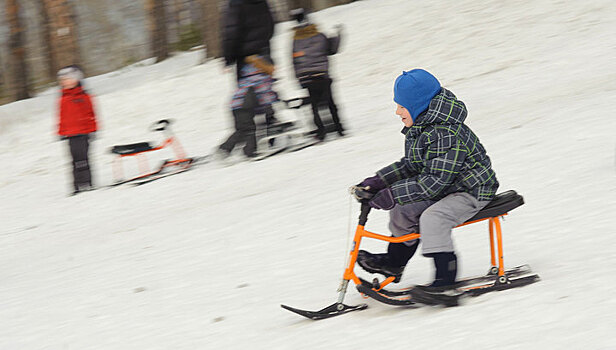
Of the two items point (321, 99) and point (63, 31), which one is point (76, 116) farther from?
point (63, 31)

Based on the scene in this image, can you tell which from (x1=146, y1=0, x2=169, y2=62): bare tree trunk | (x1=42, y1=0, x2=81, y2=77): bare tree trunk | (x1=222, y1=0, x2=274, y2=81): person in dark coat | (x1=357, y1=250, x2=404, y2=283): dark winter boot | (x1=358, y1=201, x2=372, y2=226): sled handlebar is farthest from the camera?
(x1=146, y1=0, x2=169, y2=62): bare tree trunk

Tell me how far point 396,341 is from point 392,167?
108 centimetres

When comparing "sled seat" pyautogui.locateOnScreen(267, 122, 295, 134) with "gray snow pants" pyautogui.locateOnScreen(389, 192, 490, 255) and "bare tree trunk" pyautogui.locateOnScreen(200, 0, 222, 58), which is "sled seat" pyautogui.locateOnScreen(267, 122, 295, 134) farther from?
"bare tree trunk" pyautogui.locateOnScreen(200, 0, 222, 58)

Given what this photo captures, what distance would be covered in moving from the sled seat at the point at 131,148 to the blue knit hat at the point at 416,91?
656cm

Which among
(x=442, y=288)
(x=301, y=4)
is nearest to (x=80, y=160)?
(x=442, y=288)

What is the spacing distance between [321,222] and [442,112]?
2809 millimetres

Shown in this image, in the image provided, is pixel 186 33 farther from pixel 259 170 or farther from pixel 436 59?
pixel 259 170

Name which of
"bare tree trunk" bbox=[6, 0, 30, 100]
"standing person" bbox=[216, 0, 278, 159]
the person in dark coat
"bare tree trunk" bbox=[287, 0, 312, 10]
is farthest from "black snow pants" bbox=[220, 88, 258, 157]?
"bare tree trunk" bbox=[287, 0, 312, 10]

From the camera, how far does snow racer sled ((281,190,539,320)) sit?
436 cm

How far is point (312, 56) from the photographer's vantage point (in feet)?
32.0

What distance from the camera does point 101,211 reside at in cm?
917

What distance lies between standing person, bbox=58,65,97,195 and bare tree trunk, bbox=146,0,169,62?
29.7 ft

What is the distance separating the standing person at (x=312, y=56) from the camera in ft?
32.1

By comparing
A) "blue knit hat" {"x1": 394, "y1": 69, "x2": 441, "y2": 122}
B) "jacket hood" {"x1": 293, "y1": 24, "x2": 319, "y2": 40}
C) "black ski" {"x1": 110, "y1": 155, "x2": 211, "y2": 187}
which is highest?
"jacket hood" {"x1": 293, "y1": 24, "x2": 319, "y2": 40}
